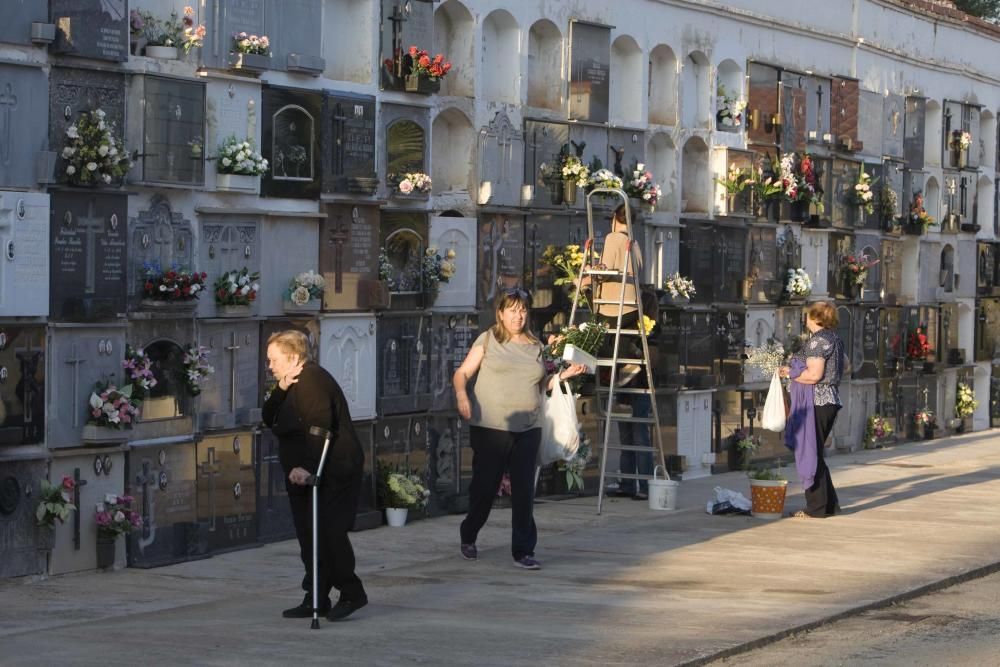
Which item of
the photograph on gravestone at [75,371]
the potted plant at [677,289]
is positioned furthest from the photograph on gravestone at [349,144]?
the potted plant at [677,289]

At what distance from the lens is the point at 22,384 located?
397 inches

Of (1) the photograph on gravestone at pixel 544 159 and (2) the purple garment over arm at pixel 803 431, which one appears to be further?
(1) the photograph on gravestone at pixel 544 159

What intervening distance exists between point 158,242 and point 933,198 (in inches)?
564

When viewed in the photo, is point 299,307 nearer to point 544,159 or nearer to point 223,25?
point 223,25

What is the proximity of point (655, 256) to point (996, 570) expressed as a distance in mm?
5992

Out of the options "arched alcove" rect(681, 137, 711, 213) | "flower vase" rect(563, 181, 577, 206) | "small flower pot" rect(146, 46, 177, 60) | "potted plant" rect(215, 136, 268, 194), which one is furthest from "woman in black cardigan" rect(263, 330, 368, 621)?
"arched alcove" rect(681, 137, 711, 213)

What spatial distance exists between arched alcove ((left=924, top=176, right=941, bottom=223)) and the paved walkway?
898 cm

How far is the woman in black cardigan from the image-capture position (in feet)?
27.9

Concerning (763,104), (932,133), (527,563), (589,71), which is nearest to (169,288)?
(527,563)

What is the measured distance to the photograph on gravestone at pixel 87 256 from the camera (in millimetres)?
10273

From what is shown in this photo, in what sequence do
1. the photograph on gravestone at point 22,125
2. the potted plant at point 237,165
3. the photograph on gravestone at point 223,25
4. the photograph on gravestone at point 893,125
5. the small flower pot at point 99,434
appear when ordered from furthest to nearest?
the photograph on gravestone at point 893,125 → the potted plant at point 237,165 → the photograph on gravestone at point 223,25 → the small flower pot at point 99,434 → the photograph on gravestone at point 22,125

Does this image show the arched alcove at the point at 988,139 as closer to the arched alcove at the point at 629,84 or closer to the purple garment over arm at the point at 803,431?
the arched alcove at the point at 629,84

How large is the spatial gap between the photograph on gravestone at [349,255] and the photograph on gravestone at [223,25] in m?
1.46

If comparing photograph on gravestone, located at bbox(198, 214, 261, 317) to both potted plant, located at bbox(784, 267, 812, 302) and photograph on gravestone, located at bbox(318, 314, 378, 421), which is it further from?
potted plant, located at bbox(784, 267, 812, 302)
